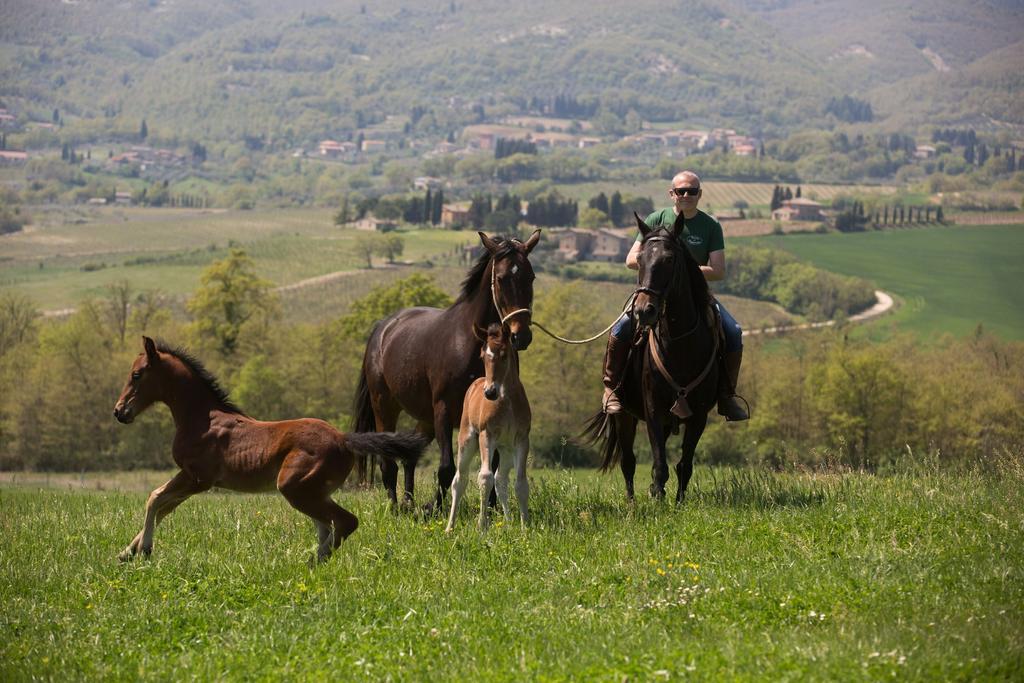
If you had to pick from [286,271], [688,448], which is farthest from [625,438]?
[286,271]

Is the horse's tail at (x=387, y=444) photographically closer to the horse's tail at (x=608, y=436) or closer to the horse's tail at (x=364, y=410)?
the horse's tail at (x=608, y=436)

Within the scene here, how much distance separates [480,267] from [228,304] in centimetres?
6757

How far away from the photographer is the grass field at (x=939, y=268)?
423ft

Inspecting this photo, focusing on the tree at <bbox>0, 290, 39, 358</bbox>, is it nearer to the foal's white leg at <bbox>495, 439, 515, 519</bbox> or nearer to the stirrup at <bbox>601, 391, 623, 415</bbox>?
the stirrup at <bbox>601, 391, 623, 415</bbox>

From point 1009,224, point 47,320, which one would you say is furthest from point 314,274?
point 1009,224

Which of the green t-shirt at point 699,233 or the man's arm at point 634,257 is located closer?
the man's arm at point 634,257

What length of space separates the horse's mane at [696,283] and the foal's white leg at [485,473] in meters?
2.81

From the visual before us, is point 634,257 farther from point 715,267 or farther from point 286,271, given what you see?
point 286,271

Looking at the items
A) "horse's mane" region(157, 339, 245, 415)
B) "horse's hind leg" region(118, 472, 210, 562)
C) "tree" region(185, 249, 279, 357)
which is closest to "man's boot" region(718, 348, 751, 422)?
"horse's mane" region(157, 339, 245, 415)

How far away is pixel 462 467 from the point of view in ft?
34.8

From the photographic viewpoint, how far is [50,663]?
7469mm

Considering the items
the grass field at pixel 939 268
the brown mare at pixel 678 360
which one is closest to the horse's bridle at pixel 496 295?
the brown mare at pixel 678 360

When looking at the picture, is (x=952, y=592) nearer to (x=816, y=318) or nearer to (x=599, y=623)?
(x=599, y=623)

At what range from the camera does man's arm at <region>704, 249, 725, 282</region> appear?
40.6ft
